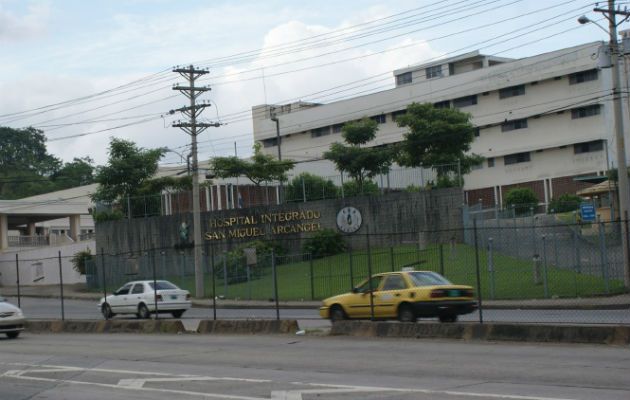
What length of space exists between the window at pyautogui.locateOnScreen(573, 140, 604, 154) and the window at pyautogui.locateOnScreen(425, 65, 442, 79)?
19.8 meters

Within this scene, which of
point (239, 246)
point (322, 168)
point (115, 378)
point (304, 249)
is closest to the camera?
Result: point (115, 378)

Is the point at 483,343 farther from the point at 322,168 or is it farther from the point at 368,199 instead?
the point at 322,168

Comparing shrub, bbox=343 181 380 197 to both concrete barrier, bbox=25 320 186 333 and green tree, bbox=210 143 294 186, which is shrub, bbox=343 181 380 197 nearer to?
green tree, bbox=210 143 294 186

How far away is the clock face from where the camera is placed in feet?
170

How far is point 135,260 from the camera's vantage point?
45.0m

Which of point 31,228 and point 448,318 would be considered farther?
point 31,228

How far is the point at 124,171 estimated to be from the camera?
64.9 m

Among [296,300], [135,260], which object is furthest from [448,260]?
[135,260]

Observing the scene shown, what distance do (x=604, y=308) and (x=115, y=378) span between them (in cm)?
1708

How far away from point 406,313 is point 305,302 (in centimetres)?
1672

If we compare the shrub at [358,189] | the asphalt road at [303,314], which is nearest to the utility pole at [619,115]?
the asphalt road at [303,314]

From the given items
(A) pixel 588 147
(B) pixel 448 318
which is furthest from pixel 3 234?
(B) pixel 448 318

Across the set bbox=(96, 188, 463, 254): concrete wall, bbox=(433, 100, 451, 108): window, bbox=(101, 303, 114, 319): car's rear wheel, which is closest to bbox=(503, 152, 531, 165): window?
bbox=(433, 100, 451, 108): window

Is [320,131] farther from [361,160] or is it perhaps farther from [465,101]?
[361,160]
